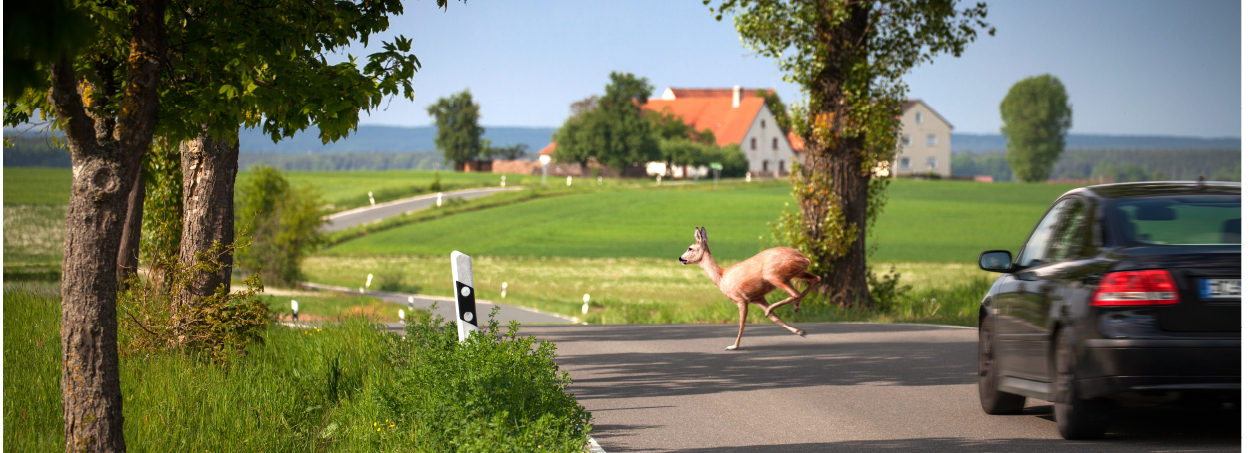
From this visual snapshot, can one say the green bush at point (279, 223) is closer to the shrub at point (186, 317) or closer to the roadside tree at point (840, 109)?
the roadside tree at point (840, 109)

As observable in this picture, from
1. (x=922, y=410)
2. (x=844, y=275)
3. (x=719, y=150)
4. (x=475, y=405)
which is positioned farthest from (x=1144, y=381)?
(x=719, y=150)

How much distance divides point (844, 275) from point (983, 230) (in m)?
42.9

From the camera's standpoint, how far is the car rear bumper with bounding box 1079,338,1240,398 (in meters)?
5.89

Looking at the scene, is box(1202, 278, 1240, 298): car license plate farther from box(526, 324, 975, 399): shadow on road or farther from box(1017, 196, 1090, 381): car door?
box(526, 324, 975, 399): shadow on road

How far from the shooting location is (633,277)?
36625mm

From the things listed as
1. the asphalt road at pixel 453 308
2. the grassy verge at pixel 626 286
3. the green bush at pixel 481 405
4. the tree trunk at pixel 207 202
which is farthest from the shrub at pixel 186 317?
the asphalt road at pixel 453 308

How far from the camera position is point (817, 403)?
8562 millimetres

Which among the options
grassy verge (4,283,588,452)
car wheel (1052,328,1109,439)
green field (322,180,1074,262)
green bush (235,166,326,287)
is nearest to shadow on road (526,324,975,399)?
grassy verge (4,283,588,452)

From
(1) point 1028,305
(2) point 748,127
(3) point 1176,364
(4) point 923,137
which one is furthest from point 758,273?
(4) point 923,137

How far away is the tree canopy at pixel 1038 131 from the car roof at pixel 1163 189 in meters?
139

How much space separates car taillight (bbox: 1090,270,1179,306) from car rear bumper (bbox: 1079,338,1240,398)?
219 mm

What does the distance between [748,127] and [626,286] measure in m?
88.9

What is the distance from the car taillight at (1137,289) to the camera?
19.4 ft

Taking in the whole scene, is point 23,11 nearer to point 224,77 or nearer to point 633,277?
point 224,77
